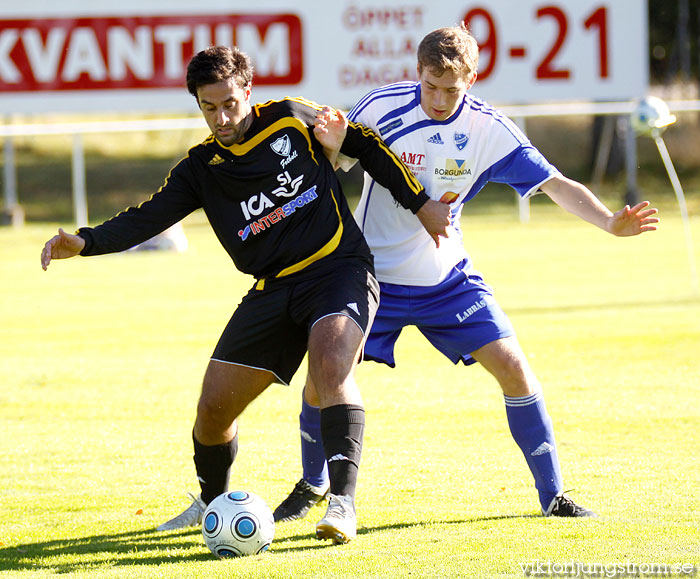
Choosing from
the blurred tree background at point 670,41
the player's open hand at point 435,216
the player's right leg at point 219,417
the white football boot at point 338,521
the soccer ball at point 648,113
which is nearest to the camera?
the white football boot at point 338,521

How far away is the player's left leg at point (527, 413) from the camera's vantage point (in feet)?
17.0

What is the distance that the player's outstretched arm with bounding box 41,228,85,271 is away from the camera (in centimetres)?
487

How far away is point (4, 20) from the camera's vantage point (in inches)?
960

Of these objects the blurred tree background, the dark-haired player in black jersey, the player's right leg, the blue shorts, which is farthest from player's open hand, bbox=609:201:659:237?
the blurred tree background

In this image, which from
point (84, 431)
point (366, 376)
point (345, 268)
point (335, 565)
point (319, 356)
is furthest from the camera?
point (366, 376)

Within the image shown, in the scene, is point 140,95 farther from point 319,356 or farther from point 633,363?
point 319,356

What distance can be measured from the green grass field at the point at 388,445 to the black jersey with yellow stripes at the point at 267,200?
1.27 meters

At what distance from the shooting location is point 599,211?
5129mm

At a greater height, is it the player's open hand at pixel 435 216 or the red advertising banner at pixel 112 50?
the red advertising banner at pixel 112 50

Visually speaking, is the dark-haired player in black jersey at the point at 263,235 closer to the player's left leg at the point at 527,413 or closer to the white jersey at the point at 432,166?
the white jersey at the point at 432,166

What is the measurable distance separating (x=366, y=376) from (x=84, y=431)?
2630mm

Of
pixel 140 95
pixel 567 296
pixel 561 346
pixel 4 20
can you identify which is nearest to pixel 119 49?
pixel 140 95

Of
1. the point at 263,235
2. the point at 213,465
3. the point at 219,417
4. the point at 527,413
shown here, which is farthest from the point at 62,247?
the point at 527,413

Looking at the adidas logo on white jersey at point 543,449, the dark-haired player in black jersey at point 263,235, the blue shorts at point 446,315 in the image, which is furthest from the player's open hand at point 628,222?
the adidas logo on white jersey at point 543,449
